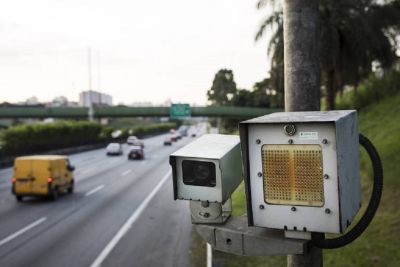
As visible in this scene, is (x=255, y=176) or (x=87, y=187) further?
(x=87, y=187)

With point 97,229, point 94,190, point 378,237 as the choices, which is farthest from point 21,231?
point 378,237

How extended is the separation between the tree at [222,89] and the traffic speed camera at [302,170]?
7392cm

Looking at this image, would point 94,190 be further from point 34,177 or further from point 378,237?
point 378,237

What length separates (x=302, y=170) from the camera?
275cm

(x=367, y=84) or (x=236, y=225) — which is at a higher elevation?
(x=367, y=84)

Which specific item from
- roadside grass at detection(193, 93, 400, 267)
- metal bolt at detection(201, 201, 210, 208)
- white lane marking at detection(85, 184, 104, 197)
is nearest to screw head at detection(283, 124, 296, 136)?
metal bolt at detection(201, 201, 210, 208)

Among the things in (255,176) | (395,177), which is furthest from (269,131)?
(395,177)

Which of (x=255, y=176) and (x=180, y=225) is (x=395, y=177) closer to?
(x=180, y=225)

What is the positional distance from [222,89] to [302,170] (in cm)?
7538

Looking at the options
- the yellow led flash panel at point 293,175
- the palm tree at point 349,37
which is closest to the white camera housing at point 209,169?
the yellow led flash panel at point 293,175

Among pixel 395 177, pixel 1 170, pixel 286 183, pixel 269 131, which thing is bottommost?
pixel 1 170

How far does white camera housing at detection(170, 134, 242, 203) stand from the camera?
3.23 meters

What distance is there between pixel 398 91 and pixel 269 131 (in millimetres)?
26098

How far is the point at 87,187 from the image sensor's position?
28.1 meters
